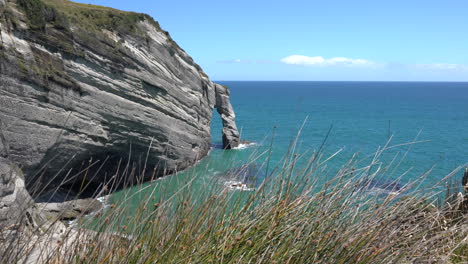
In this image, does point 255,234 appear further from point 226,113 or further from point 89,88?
point 226,113

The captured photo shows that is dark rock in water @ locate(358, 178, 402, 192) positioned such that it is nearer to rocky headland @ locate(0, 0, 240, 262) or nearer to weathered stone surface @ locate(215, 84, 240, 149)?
rocky headland @ locate(0, 0, 240, 262)

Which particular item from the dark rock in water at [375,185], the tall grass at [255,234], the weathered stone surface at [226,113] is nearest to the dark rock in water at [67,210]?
the tall grass at [255,234]

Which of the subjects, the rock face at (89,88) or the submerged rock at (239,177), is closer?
the submerged rock at (239,177)

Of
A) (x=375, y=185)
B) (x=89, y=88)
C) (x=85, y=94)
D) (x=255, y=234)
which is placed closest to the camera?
(x=255, y=234)

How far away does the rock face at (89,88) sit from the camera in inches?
687

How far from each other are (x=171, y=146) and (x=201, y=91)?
559 centimetres

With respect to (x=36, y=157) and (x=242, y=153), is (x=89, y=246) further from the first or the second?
(x=242, y=153)

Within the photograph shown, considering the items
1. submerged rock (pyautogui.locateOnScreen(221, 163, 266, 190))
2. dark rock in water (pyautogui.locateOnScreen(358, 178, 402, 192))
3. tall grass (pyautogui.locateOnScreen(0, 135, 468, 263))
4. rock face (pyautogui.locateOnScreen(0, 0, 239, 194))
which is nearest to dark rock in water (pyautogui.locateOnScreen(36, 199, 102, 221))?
tall grass (pyautogui.locateOnScreen(0, 135, 468, 263))

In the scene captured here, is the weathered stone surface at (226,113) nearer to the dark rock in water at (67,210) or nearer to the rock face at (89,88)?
the rock face at (89,88)

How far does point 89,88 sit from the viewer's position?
20641mm

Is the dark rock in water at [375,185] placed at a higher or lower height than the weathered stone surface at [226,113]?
higher

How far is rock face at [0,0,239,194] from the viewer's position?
17.5 metres

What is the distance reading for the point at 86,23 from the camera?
22000mm

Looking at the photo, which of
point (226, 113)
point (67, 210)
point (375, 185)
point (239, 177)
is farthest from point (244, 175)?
point (226, 113)
